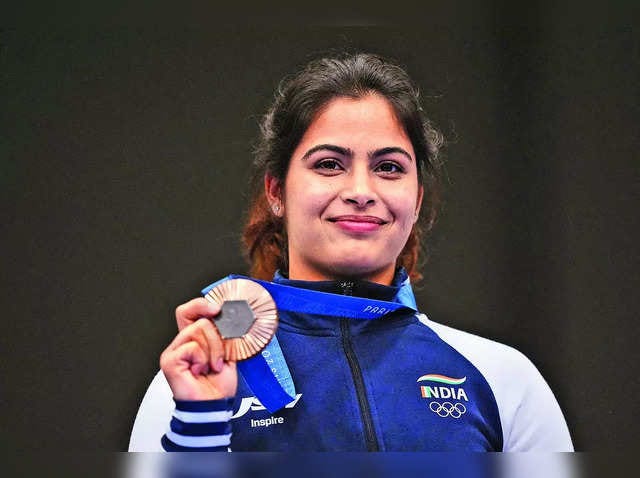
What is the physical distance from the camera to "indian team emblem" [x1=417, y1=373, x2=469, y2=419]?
4.87 feet

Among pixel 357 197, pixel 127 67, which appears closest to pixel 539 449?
pixel 357 197

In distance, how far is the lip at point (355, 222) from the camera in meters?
1.51

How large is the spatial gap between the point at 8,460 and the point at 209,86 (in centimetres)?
163

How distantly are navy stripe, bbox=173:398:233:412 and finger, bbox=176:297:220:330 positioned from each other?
121mm

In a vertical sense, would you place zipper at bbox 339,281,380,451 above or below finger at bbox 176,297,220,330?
below

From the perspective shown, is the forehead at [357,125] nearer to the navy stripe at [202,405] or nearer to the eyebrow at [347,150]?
the eyebrow at [347,150]

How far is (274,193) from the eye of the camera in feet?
5.62

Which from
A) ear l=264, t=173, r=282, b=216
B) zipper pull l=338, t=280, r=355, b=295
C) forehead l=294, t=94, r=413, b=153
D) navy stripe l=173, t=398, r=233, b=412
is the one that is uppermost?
forehead l=294, t=94, r=413, b=153

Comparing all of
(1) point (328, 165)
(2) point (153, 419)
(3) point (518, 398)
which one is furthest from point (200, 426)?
(3) point (518, 398)

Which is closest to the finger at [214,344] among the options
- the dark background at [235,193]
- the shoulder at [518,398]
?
the shoulder at [518,398]

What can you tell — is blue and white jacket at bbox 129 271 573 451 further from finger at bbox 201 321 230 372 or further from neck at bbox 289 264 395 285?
finger at bbox 201 321 230 372

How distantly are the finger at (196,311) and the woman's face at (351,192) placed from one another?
37cm

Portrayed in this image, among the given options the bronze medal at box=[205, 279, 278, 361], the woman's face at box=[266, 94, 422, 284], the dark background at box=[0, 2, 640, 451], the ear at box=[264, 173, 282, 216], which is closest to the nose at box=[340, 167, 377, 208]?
the woman's face at box=[266, 94, 422, 284]

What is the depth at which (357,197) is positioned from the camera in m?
1.49
